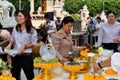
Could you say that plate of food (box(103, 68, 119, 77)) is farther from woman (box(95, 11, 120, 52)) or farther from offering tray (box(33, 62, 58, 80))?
woman (box(95, 11, 120, 52))

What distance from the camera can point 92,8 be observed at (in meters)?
34.4

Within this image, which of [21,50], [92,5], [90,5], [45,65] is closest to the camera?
[45,65]

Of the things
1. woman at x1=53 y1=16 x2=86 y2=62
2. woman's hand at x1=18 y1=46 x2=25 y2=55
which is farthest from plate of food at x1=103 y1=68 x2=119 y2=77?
woman's hand at x1=18 y1=46 x2=25 y2=55

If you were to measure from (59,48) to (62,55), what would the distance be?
86mm

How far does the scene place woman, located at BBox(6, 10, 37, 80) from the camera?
3490 mm

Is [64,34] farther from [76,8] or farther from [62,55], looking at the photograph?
[76,8]

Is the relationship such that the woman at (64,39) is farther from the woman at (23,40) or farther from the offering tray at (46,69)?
the offering tray at (46,69)

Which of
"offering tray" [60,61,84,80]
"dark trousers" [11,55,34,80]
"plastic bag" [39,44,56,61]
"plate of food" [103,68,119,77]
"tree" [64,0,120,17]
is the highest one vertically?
"plastic bag" [39,44,56,61]

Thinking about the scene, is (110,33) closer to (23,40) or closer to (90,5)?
(23,40)

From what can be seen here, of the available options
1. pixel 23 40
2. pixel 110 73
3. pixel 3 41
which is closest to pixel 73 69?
pixel 110 73

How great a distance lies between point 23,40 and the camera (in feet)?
11.6

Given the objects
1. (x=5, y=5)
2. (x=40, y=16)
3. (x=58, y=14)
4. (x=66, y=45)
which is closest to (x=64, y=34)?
(x=66, y=45)

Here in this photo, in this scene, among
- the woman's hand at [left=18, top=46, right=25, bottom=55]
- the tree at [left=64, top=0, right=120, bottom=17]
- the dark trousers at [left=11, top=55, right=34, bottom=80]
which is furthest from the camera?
the tree at [left=64, top=0, right=120, bottom=17]

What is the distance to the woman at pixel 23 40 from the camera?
3490mm
